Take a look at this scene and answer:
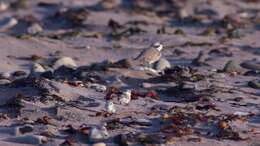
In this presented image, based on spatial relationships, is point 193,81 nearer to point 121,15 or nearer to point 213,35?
point 213,35

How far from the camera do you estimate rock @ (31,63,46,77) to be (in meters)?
6.71

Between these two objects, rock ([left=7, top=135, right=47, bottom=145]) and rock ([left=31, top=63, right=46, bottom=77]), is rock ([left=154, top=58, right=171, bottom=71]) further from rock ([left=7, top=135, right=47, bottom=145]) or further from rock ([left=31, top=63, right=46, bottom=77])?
rock ([left=7, top=135, right=47, bottom=145])

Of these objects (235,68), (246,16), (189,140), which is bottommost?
(189,140)

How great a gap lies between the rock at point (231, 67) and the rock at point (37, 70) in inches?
63.0

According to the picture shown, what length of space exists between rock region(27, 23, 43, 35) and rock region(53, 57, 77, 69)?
1749 mm

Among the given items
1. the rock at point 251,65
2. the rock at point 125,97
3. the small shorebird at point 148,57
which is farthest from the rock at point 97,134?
the rock at point 251,65

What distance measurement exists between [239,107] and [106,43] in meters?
2.94

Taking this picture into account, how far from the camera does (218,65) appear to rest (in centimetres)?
750

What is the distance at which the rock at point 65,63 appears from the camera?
7.12m

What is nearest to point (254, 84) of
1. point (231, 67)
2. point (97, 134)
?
point (231, 67)

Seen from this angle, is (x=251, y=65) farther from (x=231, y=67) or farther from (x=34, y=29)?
(x=34, y=29)

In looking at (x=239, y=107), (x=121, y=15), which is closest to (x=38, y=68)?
(x=239, y=107)

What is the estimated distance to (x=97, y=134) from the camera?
16.5 ft

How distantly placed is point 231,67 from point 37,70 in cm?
171
